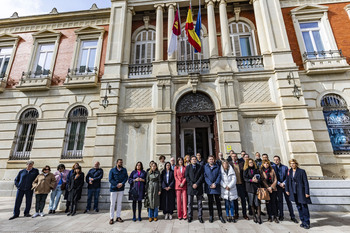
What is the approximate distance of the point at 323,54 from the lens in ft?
35.4

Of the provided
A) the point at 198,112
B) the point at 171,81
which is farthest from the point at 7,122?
the point at 198,112

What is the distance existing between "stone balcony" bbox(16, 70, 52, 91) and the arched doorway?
916 cm

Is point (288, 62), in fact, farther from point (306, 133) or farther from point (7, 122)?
point (7, 122)

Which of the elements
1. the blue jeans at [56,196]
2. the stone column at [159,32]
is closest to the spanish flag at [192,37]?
the stone column at [159,32]

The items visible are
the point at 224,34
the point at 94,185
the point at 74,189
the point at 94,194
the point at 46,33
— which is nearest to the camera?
the point at 74,189

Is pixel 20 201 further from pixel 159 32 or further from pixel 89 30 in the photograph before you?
pixel 89 30

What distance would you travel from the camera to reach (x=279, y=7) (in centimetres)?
1104

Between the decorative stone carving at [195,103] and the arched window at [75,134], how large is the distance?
20.6ft

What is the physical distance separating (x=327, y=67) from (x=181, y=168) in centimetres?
1070

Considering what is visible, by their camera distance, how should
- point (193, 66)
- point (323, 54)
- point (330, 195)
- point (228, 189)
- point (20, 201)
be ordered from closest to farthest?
point (228, 189) → point (20, 201) → point (330, 195) → point (193, 66) → point (323, 54)

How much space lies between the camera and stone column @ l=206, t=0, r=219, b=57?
35.3ft

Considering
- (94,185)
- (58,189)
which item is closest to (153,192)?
(94,185)

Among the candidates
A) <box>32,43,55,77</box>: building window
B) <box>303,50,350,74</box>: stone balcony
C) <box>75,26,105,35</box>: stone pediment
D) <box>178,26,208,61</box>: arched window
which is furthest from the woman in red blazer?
<box>32,43,55,77</box>: building window

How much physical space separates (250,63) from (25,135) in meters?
15.0
